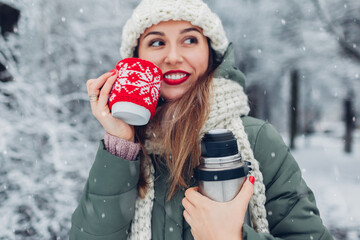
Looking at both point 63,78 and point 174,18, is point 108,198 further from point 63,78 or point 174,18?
point 63,78

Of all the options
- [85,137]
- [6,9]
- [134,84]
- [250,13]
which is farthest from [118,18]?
[134,84]

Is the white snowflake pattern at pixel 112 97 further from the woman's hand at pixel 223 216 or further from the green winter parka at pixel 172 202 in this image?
the woman's hand at pixel 223 216

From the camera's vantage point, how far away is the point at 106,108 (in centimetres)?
127

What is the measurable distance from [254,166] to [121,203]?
23.6 inches

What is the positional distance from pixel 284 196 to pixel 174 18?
37.8 inches

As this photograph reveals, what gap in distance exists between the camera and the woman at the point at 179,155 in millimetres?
1219

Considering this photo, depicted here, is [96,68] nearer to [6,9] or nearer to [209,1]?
[6,9]

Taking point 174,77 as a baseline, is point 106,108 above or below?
below

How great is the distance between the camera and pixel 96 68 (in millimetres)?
4609

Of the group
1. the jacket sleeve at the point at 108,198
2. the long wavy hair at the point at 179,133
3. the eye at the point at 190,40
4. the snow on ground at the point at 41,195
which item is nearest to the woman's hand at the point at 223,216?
the long wavy hair at the point at 179,133

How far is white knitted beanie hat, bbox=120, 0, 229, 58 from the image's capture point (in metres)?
1.43

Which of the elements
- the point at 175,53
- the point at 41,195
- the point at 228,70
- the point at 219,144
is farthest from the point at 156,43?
the point at 41,195

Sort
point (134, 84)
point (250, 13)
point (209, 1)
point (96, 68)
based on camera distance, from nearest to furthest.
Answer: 1. point (134, 84)
2. point (96, 68)
3. point (209, 1)
4. point (250, 13)

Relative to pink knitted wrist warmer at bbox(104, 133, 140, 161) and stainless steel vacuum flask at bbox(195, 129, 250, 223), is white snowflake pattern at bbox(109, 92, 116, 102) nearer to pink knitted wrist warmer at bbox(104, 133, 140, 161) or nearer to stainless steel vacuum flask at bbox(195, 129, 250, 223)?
pink knitted wrist warmer at bbox(104, 133, 140, 161)
